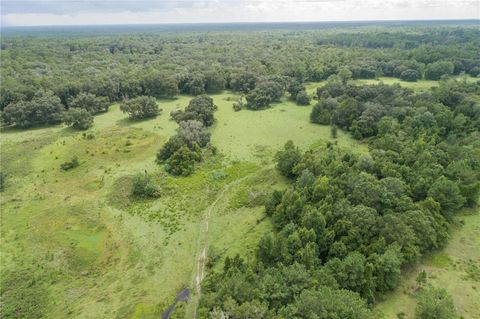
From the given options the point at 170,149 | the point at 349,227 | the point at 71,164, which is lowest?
the point at 71,164

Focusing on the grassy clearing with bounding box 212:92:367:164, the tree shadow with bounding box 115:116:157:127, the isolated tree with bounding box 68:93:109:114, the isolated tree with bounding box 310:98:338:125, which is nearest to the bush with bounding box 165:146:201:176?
the grassy clearing with bounding box 212:92:367:164

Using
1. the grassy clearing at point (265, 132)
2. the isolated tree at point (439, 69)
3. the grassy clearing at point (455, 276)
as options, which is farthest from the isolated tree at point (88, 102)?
the isolated tree at point (439, 69)

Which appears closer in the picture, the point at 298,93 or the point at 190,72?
the point at 298,93

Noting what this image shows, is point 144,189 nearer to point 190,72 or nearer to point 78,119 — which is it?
point 78,119

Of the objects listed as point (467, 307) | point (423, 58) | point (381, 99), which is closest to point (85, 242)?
point (467, 307)

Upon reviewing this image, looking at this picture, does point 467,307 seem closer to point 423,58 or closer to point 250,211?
point 250,211

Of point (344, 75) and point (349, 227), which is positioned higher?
point (344, 75)

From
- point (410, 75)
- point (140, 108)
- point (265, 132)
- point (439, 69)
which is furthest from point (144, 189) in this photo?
point (439, 69)
